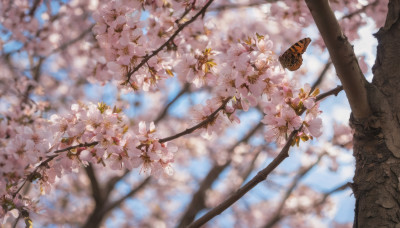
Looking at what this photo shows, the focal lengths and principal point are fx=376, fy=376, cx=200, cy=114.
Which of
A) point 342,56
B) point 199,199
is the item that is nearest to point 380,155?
point 342,56

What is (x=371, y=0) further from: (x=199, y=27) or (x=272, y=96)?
(x=272, y=96)

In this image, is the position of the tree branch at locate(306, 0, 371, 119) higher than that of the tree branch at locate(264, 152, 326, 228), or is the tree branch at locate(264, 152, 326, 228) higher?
the tree branch at locate(264, 152, 326, 228)

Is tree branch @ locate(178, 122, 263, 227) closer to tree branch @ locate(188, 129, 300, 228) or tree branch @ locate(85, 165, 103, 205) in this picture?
tree branch @ locate(85, 165, 103, 205)

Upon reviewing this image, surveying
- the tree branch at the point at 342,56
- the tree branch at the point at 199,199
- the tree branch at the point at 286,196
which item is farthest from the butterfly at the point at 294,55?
the tree branch at the point at 286,196

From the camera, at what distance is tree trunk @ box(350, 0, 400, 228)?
4.69 ft

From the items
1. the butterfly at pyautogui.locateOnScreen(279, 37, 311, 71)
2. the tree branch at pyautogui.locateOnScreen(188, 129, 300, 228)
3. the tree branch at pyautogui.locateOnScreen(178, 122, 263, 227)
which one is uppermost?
the tree branch at pyautogui.locateOnScreen(178, 122, 263, 227)

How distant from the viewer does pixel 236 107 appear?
66.6 inches

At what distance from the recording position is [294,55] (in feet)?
5.10

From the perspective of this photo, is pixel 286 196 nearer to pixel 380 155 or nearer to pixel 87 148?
pixel 380 155

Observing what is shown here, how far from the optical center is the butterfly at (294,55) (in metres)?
1.53

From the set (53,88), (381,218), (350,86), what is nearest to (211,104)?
(350,86)

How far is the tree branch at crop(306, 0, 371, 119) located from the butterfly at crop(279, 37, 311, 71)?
0.38ft

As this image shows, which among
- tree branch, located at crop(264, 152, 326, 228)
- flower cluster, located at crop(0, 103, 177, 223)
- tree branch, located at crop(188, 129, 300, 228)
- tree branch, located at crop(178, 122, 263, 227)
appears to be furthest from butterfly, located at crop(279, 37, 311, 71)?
tree branch, located at crop(264, 152, 326, 228)

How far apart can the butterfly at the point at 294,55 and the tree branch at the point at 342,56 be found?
0.12 metres
